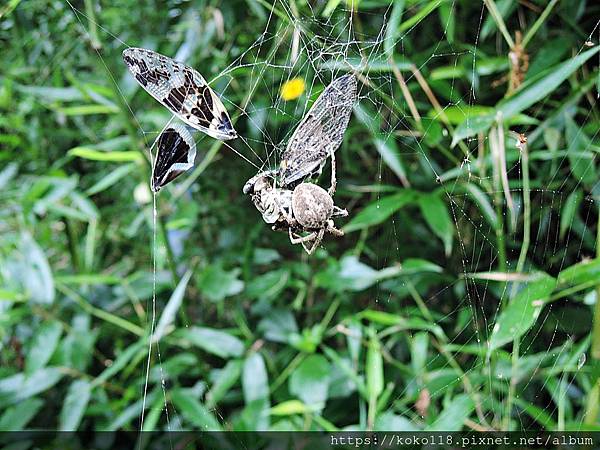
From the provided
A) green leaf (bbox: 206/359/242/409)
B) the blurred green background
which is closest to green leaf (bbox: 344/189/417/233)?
the blurred green background

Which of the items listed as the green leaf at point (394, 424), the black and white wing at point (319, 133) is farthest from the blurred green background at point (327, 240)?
the black and white wing at point (319, 133)

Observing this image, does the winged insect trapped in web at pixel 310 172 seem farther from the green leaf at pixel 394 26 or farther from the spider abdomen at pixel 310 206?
the green leaf at pixel 394 26

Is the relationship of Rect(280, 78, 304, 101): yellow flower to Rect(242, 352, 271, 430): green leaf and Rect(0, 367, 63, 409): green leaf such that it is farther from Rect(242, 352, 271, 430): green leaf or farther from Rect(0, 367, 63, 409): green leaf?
Rect(0, 367, 63, 409): green leaf

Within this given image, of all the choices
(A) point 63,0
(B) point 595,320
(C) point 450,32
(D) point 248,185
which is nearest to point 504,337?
(B) point 595,320

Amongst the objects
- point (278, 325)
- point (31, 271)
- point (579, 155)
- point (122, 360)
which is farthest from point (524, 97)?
point (31, 271)

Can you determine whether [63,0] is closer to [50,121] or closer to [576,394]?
[50,121]
